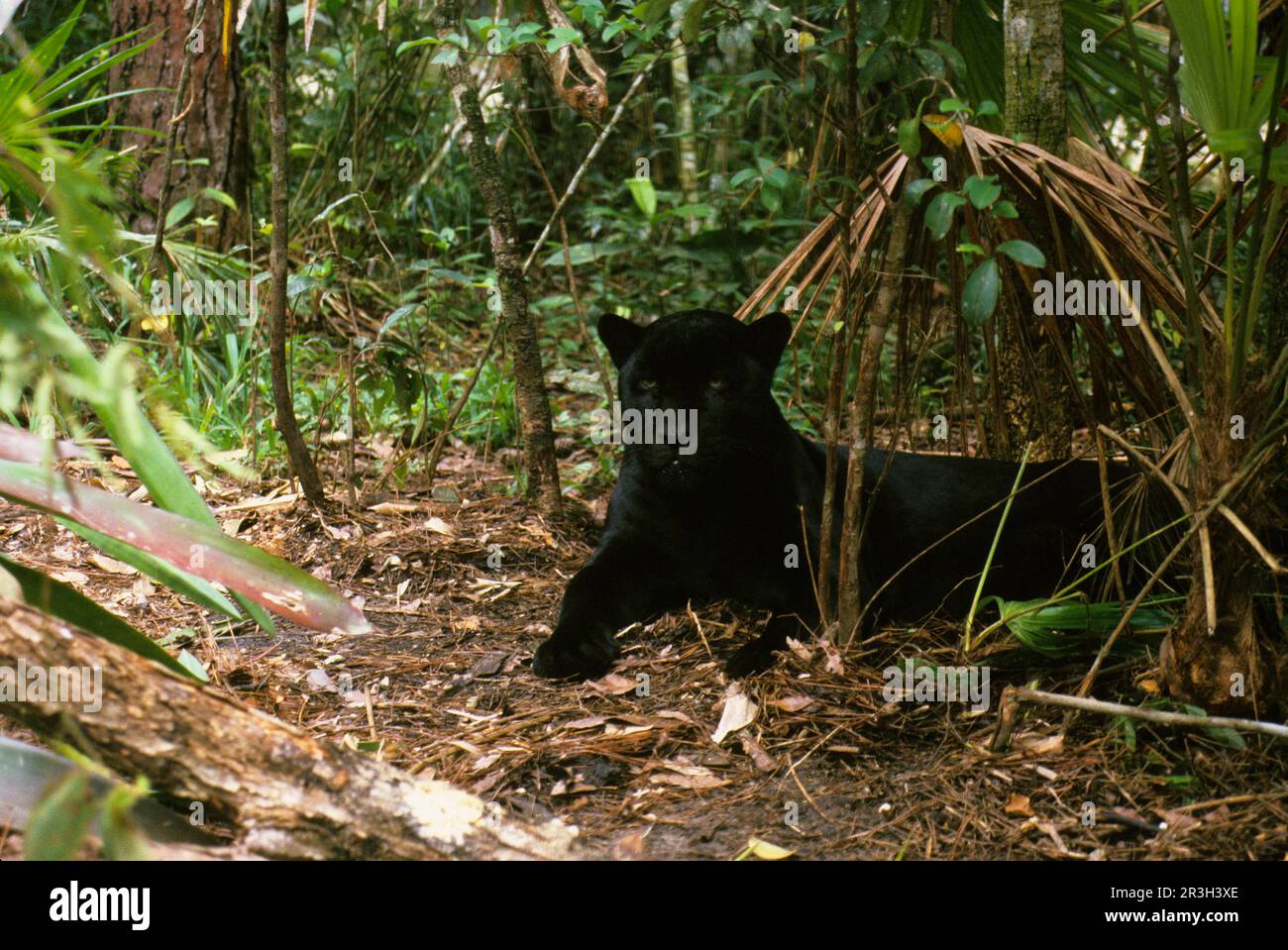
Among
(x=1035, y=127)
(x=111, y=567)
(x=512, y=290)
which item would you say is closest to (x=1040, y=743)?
(x=1035, y=127)

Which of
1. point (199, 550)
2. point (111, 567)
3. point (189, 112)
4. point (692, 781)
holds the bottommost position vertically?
point (692, 781)

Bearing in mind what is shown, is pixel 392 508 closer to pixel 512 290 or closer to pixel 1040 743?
pixel 512 290

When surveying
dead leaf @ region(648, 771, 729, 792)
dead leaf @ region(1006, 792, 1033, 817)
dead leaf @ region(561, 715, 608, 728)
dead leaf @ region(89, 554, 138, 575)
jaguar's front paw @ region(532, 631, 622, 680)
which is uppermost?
dead leaf @ region(89, 554, 138, 575)

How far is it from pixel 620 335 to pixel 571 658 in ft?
3.54

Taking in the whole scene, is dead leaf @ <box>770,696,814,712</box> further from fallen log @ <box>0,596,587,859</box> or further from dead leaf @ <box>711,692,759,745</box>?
fallen log @ <box>0,596,587,859</box>

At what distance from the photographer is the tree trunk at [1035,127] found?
3.16 m

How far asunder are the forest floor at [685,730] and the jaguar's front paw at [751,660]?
0.17 ft

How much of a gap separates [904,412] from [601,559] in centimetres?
115

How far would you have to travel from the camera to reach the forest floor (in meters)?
2.10

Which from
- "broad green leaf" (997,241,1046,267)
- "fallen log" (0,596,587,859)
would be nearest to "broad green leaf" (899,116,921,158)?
"broad green leaf" (997,241,1046,267)

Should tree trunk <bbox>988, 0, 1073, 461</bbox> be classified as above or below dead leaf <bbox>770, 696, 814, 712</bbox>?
above
